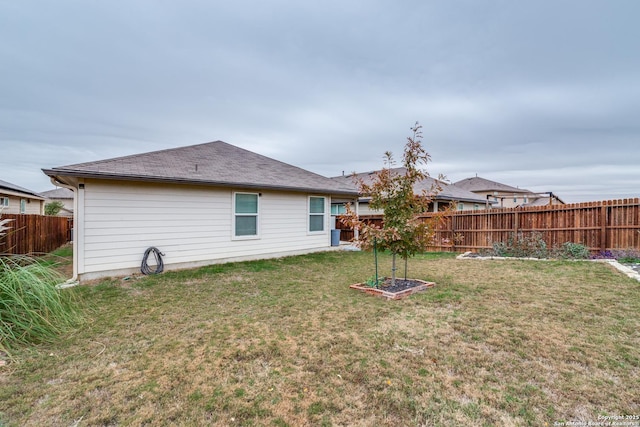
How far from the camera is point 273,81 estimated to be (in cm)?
1049

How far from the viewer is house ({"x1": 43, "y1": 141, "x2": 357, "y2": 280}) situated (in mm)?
6410

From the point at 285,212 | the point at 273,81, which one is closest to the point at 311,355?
the point at 285,212

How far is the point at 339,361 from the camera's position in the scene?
2812mm

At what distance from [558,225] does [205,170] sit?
36.6ft

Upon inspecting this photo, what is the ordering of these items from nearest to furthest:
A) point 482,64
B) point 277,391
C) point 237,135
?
point 277,391 → point 482,64 → point 237,135

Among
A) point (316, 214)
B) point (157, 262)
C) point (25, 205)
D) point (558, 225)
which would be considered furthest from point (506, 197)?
point (25, 205)

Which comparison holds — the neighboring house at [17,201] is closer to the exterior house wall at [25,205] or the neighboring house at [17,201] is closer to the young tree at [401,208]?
the exterior house wall at [25,205]

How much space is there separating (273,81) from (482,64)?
6955 mm

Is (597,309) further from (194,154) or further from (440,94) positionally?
(194,154)

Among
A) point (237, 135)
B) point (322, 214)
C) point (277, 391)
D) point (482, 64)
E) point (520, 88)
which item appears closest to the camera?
point (277, 391)

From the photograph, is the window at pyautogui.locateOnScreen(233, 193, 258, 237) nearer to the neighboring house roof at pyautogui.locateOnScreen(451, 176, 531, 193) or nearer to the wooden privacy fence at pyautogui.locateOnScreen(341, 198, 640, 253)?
the wooden privacy fence at pyautogui.locateOnScreen(341, 198, 640, 253)

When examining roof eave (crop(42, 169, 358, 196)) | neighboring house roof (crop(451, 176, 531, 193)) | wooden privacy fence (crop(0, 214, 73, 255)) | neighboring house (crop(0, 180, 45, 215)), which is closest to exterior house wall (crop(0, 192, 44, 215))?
neighboring house (crop(0, 180, 45, 215))

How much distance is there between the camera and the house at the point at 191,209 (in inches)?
252

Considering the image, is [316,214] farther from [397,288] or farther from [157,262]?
[397,288]
